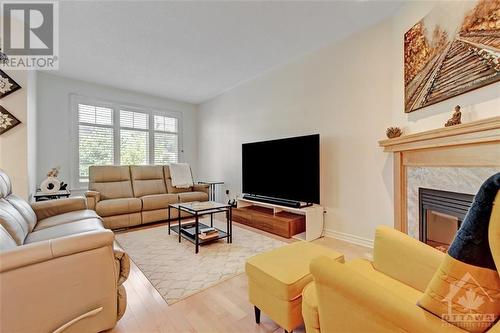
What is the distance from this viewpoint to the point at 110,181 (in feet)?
13.3

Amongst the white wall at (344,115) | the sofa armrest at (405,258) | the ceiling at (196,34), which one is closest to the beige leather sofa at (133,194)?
the ceiling at (196,34)

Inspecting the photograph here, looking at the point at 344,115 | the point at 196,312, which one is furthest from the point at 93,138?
the point at 344,115

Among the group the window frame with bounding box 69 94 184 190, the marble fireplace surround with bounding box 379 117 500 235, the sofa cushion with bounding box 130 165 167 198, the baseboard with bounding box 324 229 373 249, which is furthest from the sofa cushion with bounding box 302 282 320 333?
the window frame with bounding box 69 94 184 190

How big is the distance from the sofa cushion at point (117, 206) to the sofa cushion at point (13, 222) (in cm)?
139

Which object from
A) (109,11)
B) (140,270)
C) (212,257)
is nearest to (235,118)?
(109,11)

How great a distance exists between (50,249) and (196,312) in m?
0.99

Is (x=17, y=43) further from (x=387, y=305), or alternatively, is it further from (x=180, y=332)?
(x=387, y=305)

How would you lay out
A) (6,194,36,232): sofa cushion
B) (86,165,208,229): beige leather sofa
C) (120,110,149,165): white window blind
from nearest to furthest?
(6,194,36,232): sofa cushion < (86,165,208,229): beige leather sofa < (120,110,149,165): white window blind

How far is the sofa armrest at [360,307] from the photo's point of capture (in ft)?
2.33

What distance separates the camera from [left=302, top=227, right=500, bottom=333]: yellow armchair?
28.9 inches

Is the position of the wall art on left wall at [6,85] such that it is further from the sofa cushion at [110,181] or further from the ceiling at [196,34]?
the sofa cushion at [110,181]

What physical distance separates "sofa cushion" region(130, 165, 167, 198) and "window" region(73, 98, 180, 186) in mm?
794

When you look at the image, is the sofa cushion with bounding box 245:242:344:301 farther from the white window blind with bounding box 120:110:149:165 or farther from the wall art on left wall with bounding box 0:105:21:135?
the white window blind with bounding box 120:110:149:165

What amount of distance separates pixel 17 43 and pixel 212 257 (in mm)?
3705
